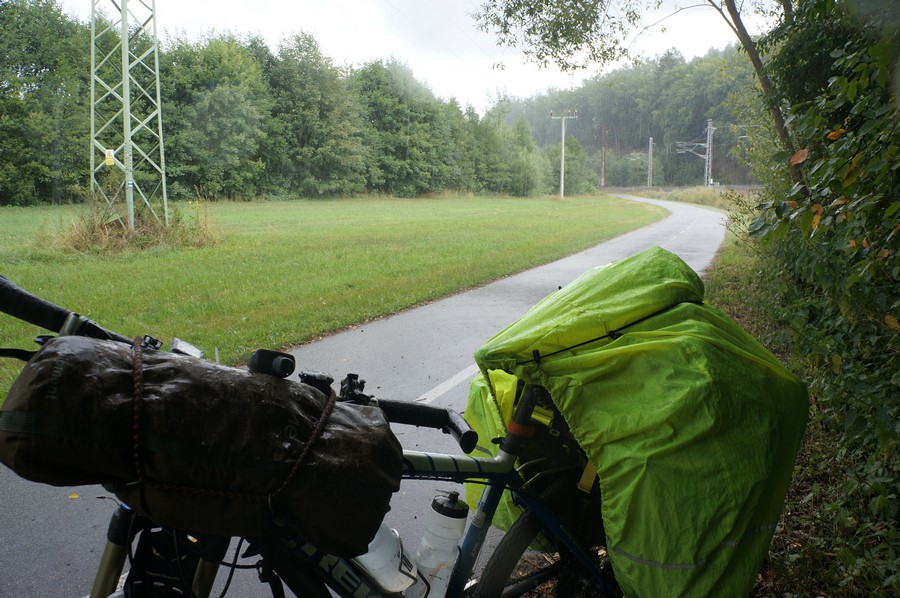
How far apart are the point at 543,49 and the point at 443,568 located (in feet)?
41.2

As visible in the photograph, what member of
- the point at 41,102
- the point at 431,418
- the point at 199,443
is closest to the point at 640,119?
the point at 41,102

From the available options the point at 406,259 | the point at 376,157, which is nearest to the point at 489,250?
the point at 406,259

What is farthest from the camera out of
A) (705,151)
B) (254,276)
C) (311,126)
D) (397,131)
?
(705,151)

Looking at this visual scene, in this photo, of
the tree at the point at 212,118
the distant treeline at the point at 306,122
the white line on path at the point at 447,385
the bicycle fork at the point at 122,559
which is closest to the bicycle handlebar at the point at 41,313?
the bicycle fork at the point at 122,559

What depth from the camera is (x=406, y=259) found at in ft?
51.8

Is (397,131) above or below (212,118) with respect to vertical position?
above

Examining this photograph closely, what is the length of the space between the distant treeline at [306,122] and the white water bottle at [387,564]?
36.1 feet

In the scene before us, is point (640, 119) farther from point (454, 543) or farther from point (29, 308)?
point (29, 308)

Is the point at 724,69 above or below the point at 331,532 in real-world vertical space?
above

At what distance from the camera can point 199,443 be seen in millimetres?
1233

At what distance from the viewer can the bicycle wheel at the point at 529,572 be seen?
2.33 meters

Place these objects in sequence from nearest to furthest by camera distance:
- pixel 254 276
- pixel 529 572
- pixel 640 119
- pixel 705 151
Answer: pixel 529 572
pixel 254 276
pixel 705 151
pixel 640 119

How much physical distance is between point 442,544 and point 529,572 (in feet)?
2.10

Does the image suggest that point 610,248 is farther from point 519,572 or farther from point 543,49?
point 519,572
